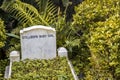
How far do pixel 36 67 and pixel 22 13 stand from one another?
Answer: 2.31m

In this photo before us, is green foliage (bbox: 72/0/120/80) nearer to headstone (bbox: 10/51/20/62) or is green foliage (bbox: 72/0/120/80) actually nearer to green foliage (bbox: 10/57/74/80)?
green foliage (bbox: 10/57/74/80)

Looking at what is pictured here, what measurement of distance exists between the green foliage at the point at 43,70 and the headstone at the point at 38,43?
276 mm

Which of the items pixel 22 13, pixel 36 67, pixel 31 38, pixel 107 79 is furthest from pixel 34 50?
pixel 107 79

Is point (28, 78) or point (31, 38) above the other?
point (31, 38)

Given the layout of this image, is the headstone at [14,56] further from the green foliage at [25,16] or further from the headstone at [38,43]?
the green foliage at [25,16]

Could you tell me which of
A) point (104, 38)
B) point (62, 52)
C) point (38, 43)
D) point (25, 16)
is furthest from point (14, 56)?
point (104, 38)

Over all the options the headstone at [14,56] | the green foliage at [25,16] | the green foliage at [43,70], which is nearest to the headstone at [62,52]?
the green foliage at [43,70]

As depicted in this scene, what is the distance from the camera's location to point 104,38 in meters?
5.89

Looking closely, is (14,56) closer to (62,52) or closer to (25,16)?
(62,52)

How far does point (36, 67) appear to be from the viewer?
6.97 meters

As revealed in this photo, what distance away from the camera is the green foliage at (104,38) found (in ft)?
18.6

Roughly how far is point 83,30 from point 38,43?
109cm

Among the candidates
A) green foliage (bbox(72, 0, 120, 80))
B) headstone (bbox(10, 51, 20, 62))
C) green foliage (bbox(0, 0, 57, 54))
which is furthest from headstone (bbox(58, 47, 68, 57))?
green foliage (bbox(0, 0, 57, 54))

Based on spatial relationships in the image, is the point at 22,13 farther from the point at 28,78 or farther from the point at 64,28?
the point at 28,78
